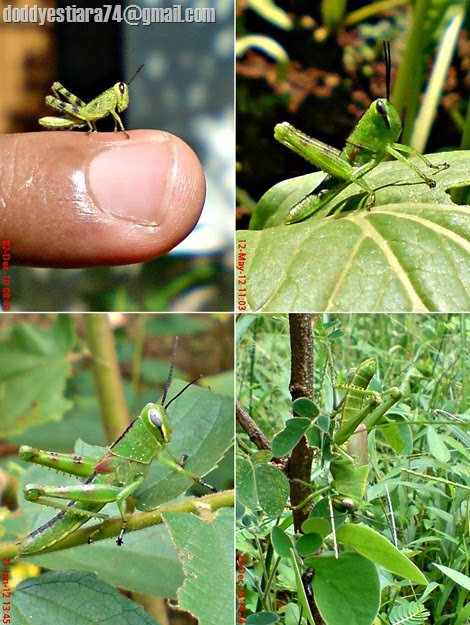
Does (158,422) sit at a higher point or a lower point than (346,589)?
higher

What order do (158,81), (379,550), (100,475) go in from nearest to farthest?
(379,550) → (100,475) → (158,81)

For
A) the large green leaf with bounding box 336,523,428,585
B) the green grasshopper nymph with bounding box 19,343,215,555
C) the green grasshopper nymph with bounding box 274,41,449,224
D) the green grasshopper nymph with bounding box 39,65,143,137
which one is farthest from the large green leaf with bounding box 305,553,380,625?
the green grasshopper nymph with bounding box 39,65,143,137

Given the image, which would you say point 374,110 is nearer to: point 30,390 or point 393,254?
point 393,254

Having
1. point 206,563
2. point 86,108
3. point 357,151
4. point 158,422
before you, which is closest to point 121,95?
point 86,108

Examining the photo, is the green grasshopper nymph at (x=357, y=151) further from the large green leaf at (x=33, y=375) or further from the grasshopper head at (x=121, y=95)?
the large green leaf at (x=33, y=375)

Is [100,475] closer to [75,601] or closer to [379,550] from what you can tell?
[75,601]

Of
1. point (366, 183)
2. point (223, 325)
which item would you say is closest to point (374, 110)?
point (366, 183)

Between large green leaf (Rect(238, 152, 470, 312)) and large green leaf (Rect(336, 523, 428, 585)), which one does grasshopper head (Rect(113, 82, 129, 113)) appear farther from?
large green leaf (Rect(336, 523, 428, 585))
